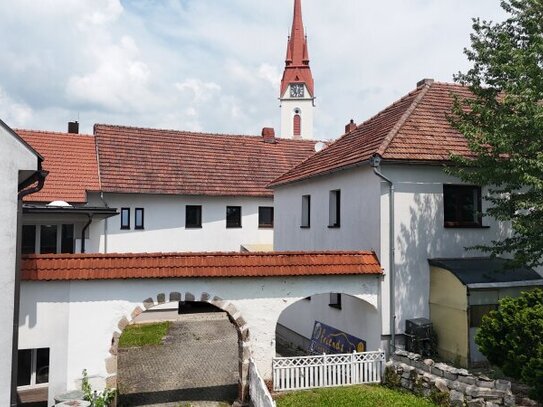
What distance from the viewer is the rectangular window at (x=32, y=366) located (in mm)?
11859

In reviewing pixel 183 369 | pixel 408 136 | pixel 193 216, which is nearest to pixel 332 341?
pixel 183 369

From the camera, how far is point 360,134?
680 inches

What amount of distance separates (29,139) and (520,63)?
22.2 meters

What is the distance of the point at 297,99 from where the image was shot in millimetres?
67312

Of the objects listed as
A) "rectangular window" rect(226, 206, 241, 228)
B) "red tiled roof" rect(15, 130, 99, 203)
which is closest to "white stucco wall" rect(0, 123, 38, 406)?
"red tiled roof" rect(15, 130, 99, 203)

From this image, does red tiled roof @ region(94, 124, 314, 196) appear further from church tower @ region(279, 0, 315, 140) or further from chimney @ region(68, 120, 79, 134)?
church tower @ region(279, 0, 315, 140)

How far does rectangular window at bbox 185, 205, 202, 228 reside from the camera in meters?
24.6

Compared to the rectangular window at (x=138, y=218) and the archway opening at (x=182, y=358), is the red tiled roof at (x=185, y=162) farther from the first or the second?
the archway opening at (x=182, y=358)

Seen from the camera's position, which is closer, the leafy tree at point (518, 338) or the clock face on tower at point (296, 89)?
the leafy tree at point (518, 338)

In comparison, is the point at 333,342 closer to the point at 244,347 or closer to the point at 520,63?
the point at 244,347

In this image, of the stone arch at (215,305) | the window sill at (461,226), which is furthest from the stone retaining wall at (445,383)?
the window sill at (461,226)

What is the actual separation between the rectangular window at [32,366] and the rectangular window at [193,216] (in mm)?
12909

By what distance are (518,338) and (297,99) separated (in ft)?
198

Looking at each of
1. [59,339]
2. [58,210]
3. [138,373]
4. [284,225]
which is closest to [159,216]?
[284,225]
